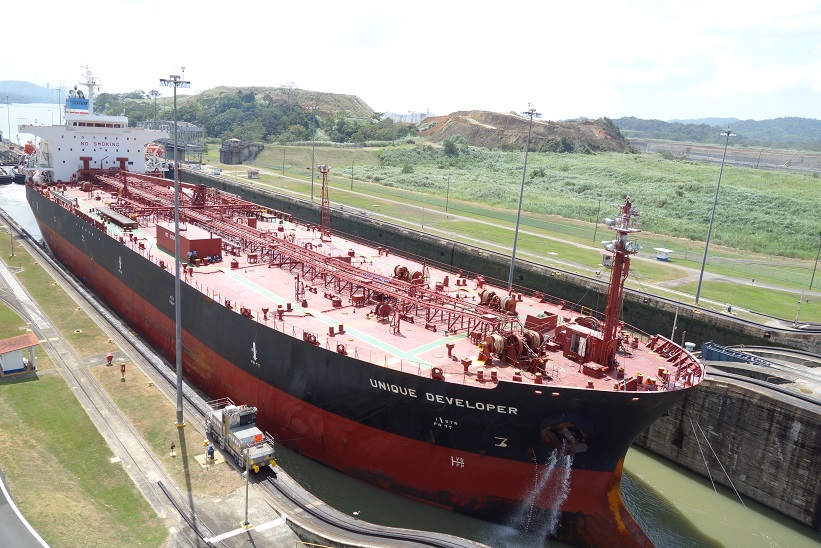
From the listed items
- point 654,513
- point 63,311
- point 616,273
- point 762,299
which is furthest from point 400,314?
point 762,299

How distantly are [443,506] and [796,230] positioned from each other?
60.4 meters

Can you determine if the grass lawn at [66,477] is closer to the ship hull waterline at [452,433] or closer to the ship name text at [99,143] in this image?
the ship hull waterline at [452,433]

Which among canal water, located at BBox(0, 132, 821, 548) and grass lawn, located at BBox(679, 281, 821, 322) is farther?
grass lawn, located at BBox(679, 281, 821, 322)

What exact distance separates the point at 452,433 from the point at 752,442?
12873 mm

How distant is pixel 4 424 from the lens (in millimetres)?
19797

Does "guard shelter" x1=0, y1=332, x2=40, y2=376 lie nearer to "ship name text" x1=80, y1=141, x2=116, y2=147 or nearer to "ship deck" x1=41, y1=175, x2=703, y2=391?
"ship deck" x1=41, y1=175, x2=703, y2=391

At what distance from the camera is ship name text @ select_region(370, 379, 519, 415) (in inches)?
669

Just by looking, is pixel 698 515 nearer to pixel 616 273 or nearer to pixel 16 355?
pixel 616 273

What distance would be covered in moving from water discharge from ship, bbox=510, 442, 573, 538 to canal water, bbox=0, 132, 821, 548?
379 mm

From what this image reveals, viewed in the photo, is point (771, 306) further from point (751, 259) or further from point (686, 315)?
point (751, 259)

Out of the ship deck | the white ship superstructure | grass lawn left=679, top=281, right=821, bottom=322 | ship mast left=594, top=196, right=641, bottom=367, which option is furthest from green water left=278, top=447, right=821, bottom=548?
the white ship superstructure

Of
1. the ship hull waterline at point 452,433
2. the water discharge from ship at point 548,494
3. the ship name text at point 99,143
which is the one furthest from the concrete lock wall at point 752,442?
the ship name text at point 99,143

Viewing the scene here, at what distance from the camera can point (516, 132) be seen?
147625mm

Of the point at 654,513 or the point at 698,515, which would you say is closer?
the point at 654,513
